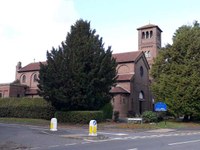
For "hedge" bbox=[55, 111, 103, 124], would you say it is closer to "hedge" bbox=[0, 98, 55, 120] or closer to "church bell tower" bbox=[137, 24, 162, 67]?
"hedge" bbox=[0, 98, 55, 120]

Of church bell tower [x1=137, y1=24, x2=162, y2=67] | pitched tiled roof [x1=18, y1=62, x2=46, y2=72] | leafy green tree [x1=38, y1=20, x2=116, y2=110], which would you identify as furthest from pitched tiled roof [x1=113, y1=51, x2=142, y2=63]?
church bell tower [x1=137, y1=24, x2=162, y2=67]

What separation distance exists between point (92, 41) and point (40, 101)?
9797 mm

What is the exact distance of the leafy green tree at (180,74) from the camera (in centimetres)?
3699

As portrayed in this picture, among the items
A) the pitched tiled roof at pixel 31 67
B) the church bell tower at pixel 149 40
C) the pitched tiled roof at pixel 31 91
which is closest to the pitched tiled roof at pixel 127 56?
the pitched tiled roof at pixel 31 91

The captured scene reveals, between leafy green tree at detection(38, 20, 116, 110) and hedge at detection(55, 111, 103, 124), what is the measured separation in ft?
2.98

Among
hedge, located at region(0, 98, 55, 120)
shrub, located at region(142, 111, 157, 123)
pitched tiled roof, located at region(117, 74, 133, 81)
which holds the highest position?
pitched tiled roof, located at region(117, 74, 133, 81)

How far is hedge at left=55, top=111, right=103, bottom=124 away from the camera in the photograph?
32.7m

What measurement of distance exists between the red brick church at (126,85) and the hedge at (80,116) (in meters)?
13.6

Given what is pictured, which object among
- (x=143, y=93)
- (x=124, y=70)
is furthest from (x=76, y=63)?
(x=143, y=93)

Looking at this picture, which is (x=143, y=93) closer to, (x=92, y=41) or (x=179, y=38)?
(x=179, y=38)

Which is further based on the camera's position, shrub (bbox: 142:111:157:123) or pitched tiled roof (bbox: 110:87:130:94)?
pitched tiled roof (bbox: 110:87:130:94)

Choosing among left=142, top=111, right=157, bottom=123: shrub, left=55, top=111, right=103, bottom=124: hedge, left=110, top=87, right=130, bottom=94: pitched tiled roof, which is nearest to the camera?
left=55, top=111, right=103, bottom=124: hedge

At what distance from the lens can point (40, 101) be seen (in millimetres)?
38750

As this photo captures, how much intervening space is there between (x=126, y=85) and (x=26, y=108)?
18755mm
